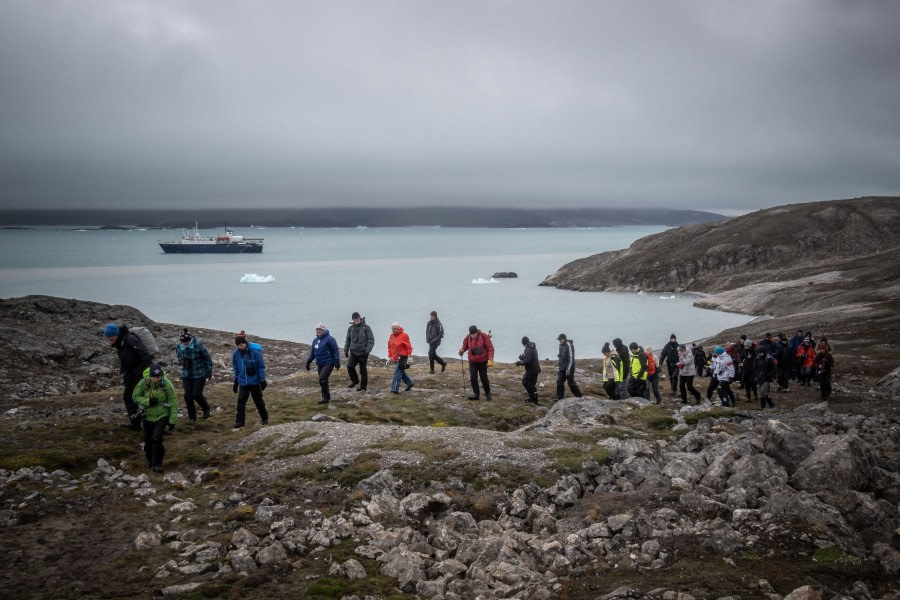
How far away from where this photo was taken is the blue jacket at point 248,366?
18438mm

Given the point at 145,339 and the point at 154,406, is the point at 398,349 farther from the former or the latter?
the point at 154,406

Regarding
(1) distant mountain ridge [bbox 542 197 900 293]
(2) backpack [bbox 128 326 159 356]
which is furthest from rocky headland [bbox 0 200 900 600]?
(1) distant mountain ridge [bbox 542 197 900 293]

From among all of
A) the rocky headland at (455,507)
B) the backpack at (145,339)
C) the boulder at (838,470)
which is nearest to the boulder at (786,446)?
the rocky headland at (455,507)

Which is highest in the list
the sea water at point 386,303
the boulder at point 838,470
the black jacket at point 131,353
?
the black jacket at point 131,353

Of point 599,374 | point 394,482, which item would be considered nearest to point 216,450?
point 394,482

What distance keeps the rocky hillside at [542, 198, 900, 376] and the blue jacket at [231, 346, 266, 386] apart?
7140 cm

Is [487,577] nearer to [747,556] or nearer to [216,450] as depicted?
[747,556]

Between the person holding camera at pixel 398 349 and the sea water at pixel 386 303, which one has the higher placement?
the person holding camera at pixel 398 349

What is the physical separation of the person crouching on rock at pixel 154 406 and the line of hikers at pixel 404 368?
2 cm

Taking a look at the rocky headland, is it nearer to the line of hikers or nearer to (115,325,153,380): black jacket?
the line of hikers

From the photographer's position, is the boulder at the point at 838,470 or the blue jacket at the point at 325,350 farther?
the blue jacket at the point at 325,350

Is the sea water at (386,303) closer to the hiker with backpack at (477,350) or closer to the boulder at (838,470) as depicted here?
the hiker with backpack at (477,350)

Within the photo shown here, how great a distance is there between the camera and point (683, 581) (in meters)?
10.0

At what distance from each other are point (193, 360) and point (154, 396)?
391 centimetres
